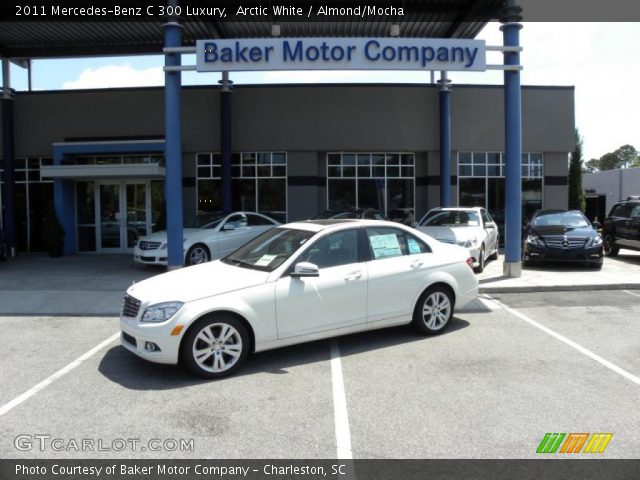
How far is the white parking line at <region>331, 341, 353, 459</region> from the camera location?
382 cm

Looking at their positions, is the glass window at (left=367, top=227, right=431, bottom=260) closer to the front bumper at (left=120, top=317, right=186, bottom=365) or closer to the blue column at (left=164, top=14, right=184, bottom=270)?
the front bumper at (left=120, top=317, right=186, bottom=365)

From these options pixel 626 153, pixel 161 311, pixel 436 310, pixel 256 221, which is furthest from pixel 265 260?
pixel 626 153

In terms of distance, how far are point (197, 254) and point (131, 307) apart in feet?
24.7

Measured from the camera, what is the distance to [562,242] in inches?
505

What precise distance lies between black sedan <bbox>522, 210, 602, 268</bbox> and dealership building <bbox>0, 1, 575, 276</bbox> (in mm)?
4097

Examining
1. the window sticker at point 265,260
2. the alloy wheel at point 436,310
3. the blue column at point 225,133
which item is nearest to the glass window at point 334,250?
the window sticker at point 265,260

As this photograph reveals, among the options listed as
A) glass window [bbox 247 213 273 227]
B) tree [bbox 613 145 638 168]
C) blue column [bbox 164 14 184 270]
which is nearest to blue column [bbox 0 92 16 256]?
glass window [bbox 247 213 273 227]

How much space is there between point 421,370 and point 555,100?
1570cm

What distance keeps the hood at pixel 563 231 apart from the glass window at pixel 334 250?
853 centimetres

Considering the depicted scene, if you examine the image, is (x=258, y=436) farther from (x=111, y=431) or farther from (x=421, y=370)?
(x=421, y=370)

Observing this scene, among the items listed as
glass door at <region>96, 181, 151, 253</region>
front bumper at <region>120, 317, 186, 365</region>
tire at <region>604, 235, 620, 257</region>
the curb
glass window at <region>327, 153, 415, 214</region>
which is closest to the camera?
front bumper at <region>120, 317, 186, 365</region>

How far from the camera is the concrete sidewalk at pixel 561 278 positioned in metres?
10.4

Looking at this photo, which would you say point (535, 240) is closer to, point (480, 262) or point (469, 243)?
point (480, 262)

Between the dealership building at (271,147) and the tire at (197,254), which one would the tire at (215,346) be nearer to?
the tire at (197,254)
